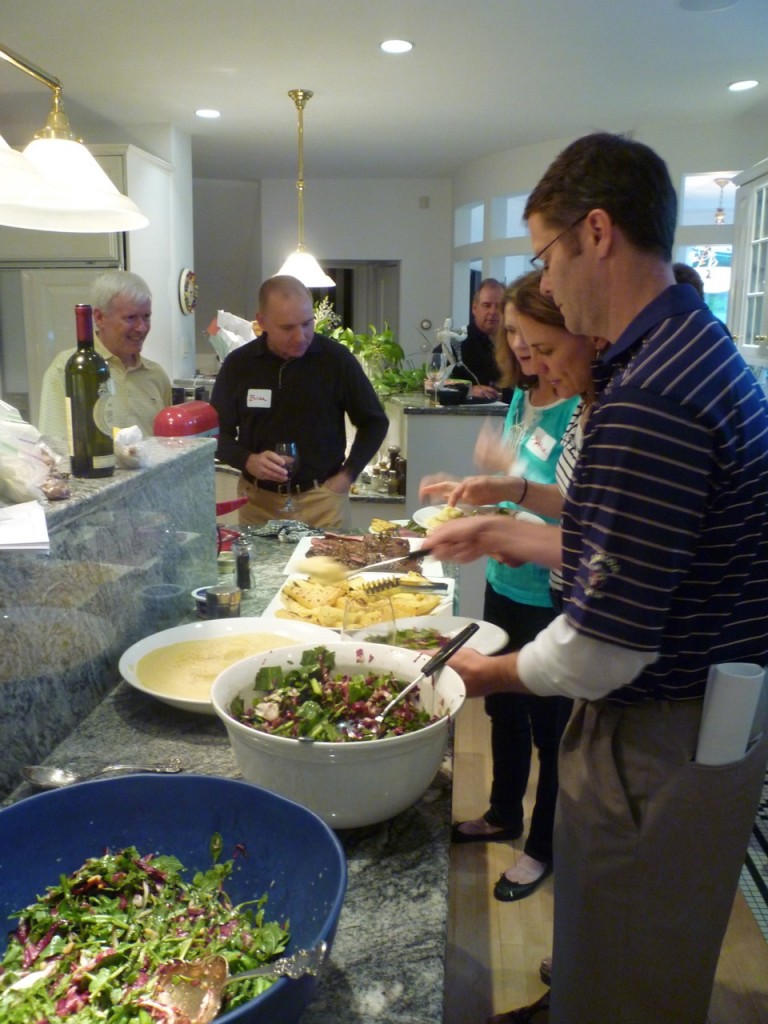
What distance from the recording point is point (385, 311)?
9016 mm

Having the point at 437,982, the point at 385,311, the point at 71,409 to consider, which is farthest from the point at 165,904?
the point at 385,311

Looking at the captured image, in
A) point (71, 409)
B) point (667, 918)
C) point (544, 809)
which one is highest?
point (71, 409)

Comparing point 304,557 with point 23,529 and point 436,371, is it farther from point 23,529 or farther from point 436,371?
point 436,371

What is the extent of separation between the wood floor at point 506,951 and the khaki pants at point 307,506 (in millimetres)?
1357

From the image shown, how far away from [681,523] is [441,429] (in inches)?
125

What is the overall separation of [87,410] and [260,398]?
2002mm

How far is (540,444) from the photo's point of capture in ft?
7.12

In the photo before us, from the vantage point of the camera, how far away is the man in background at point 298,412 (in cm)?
332

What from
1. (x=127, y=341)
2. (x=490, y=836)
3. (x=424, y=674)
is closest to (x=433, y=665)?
(x=424, y=674)

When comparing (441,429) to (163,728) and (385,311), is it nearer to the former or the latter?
(163,728)

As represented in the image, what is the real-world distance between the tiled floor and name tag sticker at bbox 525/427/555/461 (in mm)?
1230

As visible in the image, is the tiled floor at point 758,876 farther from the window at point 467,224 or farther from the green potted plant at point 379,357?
the window at point 467,224

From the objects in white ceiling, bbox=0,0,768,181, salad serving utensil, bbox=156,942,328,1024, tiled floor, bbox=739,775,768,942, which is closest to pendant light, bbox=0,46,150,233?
salad serving utensil, bbox=156,942,328,1024

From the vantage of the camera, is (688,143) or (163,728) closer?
(163,728)
